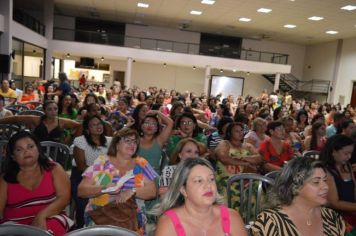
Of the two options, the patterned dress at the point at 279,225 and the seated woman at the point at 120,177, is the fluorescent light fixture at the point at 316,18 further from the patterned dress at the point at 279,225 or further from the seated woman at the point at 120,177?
the patterned dress at the point at 279,225

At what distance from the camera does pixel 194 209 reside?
74.0 inches

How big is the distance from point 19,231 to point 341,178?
8.27 ft

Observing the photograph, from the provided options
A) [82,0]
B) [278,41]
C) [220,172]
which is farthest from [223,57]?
[220,172]

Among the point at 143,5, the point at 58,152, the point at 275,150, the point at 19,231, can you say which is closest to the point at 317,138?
the point at 275,150

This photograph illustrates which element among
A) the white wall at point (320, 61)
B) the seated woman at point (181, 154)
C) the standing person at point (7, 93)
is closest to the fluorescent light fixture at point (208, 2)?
the standing person at point (7, 93)

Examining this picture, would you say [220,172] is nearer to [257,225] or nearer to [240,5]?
[257,225]

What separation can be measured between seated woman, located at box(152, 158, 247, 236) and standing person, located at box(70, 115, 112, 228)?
1.55m

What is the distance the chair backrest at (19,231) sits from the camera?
5.14 feet

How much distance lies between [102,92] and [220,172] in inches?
305

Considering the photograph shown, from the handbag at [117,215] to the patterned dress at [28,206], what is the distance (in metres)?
0.23

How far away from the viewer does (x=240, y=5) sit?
13000 mm

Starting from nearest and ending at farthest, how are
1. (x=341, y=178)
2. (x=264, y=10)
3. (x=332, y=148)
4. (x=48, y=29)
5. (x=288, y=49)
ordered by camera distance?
(x=341, y=178)
(x=332, y=148)
(x=264, y=10)
(x=48, y=29)
(x=288, y=49)

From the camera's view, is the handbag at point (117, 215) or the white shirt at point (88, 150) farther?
the white shirt at point (88, 150)

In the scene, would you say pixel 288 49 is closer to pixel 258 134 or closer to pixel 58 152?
pixel 258 134
